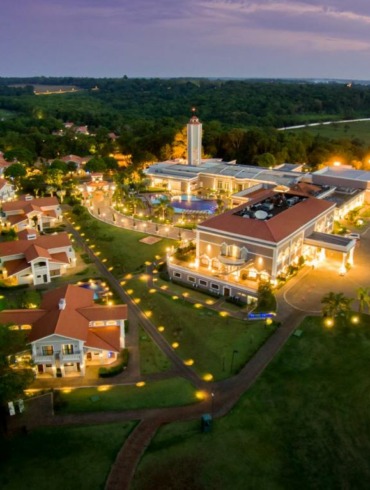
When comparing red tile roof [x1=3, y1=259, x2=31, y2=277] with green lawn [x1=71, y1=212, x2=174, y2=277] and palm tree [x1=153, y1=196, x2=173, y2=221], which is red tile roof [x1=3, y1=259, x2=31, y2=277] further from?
palm tree [x1=153, y1=196, x2=173, y2=221]

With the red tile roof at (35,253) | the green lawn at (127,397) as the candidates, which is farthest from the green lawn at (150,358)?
the red tile roof at (35,253)

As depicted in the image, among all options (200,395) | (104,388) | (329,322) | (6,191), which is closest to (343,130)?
(6,191)

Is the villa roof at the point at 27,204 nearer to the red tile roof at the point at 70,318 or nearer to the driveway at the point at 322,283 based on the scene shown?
the red tile roof at the point at 70,318

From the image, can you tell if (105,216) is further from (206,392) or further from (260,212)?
(206,392)

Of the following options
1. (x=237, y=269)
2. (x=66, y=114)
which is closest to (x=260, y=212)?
(x=237, y=269)

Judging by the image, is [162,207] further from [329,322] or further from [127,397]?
[127,397]
